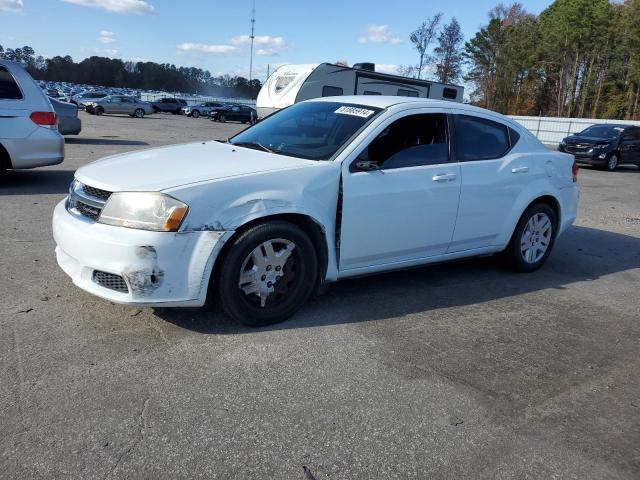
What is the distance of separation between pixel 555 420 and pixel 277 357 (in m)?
1.61

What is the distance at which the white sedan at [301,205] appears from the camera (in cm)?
345

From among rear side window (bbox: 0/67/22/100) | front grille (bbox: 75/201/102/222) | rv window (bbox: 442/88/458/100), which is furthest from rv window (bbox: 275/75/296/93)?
front grille (bbox: 75/201/102/222)

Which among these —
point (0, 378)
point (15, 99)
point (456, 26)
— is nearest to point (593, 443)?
point (0, 378)

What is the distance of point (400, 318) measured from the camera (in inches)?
166

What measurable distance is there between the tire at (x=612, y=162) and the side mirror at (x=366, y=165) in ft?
58.1

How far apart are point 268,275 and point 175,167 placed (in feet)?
3.23

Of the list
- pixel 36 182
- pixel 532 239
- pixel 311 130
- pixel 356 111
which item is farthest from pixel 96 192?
pixel 36 182

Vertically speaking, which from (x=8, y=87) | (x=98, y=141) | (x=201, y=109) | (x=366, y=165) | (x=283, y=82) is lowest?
(x=98, y=141)

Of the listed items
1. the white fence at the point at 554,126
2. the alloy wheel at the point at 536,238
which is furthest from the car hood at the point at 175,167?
the white fence at the point at 554,126

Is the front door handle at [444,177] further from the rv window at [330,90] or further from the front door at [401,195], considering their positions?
the rv window at [330,90]

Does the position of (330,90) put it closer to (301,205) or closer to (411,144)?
(411,144)

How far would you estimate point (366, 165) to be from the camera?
4.16m

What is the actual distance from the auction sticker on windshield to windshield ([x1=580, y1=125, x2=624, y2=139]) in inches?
716

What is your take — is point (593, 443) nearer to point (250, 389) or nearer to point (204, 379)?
point (250, 389)
